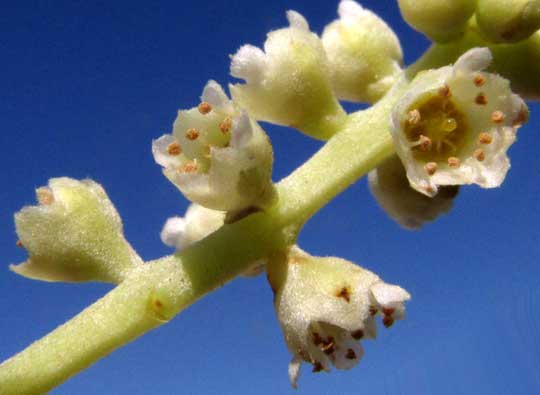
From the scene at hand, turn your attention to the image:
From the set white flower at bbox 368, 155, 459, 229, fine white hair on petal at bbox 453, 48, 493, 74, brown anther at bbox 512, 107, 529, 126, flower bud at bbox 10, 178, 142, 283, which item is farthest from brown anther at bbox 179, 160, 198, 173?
brown anther at bbox 512, 107, 529, 126

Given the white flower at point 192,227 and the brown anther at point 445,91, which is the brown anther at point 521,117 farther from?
Answer: the white flower at point 192,227

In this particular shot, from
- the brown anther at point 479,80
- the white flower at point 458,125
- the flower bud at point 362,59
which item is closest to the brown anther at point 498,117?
the white flower at point 458,125

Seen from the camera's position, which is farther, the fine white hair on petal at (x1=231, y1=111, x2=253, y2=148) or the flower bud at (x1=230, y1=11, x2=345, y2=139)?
the flower bud at (x1=230, y1=11, x2=345, y2=139)

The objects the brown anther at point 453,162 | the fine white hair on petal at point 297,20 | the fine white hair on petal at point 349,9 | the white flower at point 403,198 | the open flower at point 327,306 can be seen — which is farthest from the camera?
the fine white hair on petal at point 349,9

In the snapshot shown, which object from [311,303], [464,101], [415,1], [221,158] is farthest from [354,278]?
[415,1]

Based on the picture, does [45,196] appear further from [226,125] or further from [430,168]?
[430,168]

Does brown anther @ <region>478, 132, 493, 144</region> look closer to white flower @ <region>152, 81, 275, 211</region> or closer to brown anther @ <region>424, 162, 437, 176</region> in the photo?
brown anther @ <region>424, 162, 437, 176</region>

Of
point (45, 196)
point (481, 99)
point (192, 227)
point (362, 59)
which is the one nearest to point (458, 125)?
point (481, 99)

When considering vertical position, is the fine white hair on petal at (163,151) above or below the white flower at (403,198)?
above
